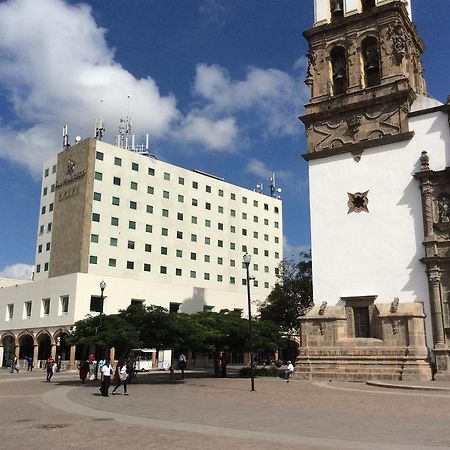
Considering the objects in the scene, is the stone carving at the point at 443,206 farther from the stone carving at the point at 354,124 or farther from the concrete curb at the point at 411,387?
the concrete curb at the point at 411,387

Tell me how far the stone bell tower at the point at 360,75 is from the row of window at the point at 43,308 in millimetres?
34885

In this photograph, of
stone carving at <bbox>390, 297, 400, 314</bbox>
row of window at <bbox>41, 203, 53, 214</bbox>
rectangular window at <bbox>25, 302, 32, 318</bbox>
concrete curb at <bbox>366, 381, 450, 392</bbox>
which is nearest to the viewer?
concrete curb at <bbox>366, 381, 450, 392</bbox>

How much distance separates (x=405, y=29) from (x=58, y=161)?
4638 centimetres

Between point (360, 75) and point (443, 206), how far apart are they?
1052cm

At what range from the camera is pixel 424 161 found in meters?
30.8

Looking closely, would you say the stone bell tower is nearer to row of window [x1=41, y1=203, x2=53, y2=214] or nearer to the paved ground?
the paved ground

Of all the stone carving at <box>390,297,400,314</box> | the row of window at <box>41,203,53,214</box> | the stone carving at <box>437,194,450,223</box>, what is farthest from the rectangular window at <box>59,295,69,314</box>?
the stone carving at <box>437,194,450,223</box>

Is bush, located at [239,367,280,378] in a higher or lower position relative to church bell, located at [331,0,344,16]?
lower

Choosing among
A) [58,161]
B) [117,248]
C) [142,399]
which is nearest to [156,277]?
[117,248]

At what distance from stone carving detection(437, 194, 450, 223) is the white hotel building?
3711cm

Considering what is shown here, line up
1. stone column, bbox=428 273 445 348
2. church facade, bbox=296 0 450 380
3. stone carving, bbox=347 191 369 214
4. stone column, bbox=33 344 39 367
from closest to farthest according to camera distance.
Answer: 1. stone column, bbox=428 273 445 348
2. church facade, bbox=296 0 450 380
3. stone carving, bbox=347 191 369 214
4. stone column, bbox=33 344 39 367

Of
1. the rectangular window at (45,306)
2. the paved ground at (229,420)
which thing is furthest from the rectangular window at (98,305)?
the paved ground at (229,420)

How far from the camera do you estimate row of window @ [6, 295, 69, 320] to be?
189ft

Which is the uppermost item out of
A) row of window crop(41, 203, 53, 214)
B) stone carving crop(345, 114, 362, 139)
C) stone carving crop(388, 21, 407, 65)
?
stone carving crop(388, 21, 407, 65)
